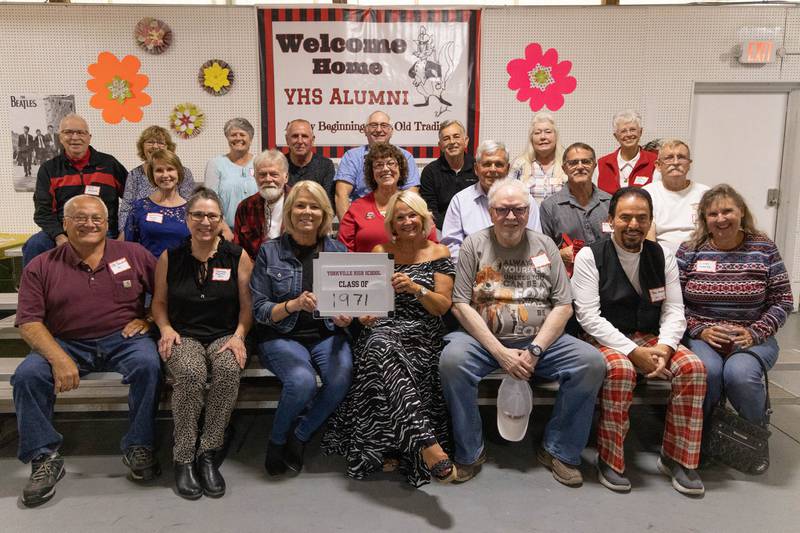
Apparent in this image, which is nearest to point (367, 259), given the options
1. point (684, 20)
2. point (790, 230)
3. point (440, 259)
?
point (440, 259)

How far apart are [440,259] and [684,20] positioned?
4229mm

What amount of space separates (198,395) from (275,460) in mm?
492

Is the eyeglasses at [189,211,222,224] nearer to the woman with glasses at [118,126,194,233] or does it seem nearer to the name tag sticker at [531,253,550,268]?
the woman with glasses at [118,126,194,233]

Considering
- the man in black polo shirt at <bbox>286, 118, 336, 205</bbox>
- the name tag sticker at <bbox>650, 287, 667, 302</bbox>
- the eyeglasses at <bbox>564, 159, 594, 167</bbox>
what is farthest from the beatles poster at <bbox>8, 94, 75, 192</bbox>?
the name tag sticker at <bbox>650, 287, 667, 302</bbox>

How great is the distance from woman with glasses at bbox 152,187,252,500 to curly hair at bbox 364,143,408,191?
0.96 meters

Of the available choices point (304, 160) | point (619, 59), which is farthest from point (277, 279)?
point (619, 59)

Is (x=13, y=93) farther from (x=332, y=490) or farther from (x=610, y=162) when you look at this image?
(x=610, y=162)

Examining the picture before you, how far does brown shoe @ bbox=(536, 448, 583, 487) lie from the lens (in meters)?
2.64

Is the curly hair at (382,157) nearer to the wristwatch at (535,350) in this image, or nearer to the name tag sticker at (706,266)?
the wristwatch at (535,350)

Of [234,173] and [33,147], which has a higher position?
[33,147]

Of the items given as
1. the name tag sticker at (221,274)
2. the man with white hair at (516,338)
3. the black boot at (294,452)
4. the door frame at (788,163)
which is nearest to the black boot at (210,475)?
the black boot at (294,452)

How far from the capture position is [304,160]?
13.2 ft

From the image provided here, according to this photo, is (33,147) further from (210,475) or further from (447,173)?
(210,475)

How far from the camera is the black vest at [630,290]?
2838mm
